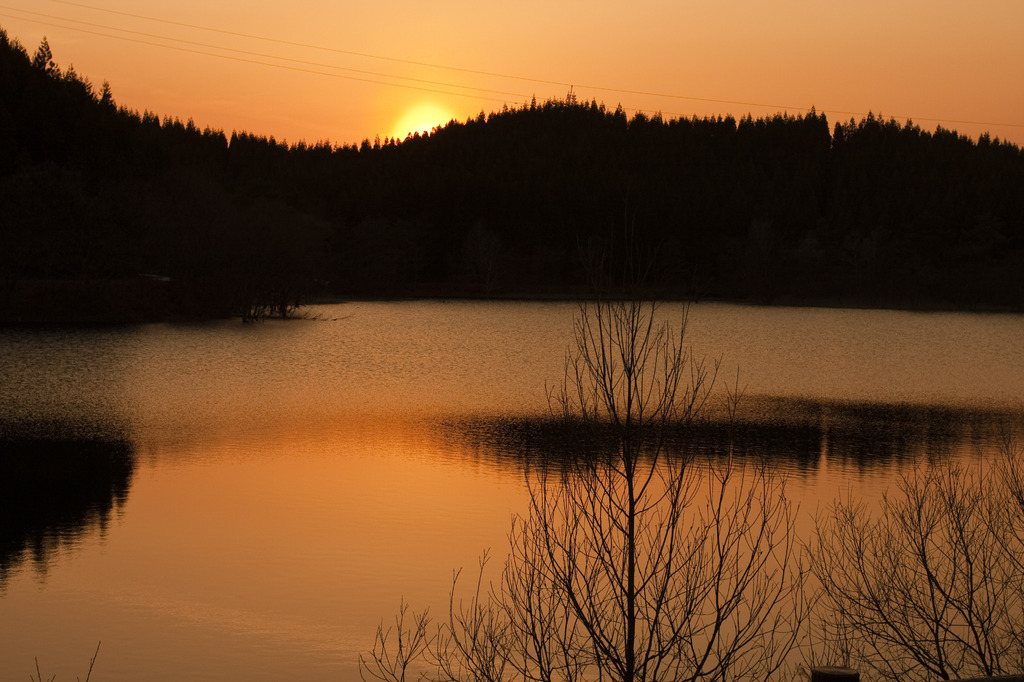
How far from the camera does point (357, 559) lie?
1116 centimetres

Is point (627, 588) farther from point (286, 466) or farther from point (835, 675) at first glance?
point (286, 466)

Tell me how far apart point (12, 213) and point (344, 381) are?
31628mm

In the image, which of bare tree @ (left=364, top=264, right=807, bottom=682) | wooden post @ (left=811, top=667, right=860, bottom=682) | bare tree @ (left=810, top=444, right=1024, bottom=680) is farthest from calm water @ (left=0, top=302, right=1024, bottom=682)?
wooden post @ (left=811, top=667, right=860, bottom=682)

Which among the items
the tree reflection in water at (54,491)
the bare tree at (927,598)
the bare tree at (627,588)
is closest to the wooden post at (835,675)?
the bare tree at (627,588)

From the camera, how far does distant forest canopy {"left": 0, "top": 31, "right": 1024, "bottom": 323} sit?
51.8 m

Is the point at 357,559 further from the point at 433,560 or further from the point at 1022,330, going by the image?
the point at 1022,330

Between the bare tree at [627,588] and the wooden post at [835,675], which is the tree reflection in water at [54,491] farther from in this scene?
the wooden post at [835,675]

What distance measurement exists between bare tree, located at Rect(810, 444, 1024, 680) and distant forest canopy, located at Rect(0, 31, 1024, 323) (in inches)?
1657

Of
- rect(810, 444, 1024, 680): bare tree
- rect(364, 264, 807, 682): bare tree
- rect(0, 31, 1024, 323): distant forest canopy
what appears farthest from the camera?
rect(0, 31, 1024, 323): distant forest canopy

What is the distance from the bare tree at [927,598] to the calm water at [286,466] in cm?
376

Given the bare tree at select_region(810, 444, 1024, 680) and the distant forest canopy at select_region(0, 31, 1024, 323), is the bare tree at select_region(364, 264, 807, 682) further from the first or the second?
the distant forest canopy at select_region(0, 31, 1024, 323)

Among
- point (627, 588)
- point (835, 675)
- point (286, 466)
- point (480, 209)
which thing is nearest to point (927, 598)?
point (627, 588)

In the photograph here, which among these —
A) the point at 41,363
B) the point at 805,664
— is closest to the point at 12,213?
the point at 41,363

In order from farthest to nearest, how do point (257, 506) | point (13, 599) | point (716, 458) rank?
point (716, 458) < point (257, 506) < point (13, 599)
